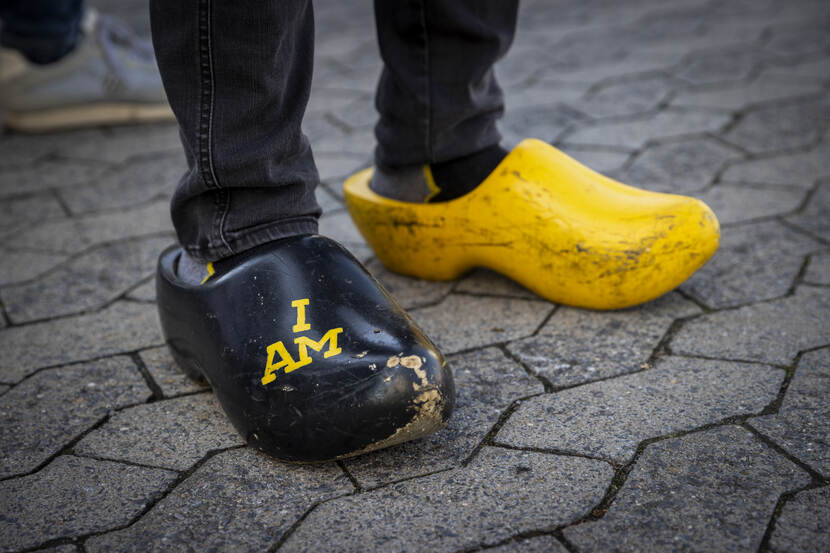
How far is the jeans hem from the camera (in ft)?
3.94

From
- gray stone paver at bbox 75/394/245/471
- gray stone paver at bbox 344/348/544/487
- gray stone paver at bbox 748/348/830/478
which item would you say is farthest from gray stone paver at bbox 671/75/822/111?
gray stone paver at bbox 75/394/245/471

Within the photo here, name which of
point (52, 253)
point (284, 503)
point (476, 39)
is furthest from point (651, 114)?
point (284, 503)

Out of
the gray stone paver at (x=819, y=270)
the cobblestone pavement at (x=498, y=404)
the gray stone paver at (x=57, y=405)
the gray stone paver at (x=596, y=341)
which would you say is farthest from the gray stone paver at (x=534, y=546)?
the gray stone paver at (x=819, y=270)

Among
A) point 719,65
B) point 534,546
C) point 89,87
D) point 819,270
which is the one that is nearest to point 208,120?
point 534,546

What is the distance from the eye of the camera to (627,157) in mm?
2355

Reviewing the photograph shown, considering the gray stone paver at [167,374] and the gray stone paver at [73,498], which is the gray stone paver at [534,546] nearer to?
the gray stone paver at [73,498]

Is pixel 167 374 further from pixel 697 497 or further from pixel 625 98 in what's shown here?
pixel 625 98

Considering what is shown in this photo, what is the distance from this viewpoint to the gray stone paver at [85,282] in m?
1.71

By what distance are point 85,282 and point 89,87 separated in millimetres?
1464

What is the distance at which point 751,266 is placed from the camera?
1.66 m

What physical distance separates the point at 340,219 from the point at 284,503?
113 centimetres

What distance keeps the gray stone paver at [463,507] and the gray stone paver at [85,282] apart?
0.94 metres

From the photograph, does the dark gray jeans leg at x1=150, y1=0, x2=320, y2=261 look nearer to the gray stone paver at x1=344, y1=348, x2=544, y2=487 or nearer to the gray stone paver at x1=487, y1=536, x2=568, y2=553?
the gray stone paver at x1=344, y1=348, x2=544, y2=487

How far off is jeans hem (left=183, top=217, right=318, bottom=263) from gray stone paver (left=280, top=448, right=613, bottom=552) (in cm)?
41
